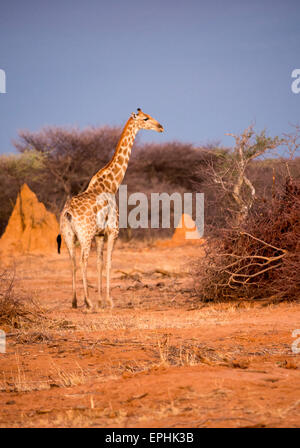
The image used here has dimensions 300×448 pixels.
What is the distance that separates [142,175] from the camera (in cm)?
3066

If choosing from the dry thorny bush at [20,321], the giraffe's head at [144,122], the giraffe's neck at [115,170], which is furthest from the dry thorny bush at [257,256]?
the dry thorny bush at [20,321]

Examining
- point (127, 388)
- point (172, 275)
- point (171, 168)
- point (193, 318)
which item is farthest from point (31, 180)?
point (127, 388)

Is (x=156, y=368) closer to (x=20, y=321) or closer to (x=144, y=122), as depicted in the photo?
(x=20, y=321)

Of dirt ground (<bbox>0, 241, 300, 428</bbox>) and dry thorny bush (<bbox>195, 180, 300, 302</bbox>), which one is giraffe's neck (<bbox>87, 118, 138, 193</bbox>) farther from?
dirt ground (<bbox>0, 241, 300, 428</bbox>)

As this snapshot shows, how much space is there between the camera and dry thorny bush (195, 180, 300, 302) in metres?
8.40

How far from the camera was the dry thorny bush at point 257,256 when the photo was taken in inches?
331

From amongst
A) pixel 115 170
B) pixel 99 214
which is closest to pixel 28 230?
pixel 115 170

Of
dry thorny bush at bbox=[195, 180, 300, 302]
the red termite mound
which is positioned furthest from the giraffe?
A: the red termite mound

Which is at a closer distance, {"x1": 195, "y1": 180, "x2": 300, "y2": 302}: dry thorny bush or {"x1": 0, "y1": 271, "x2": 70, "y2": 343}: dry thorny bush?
{"x1": 0, "y1": 271, "x2": 70, "y2": 343}: dry thorny bush

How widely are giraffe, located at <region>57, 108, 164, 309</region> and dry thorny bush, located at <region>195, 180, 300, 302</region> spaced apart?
167 cm

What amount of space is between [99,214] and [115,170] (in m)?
1.18

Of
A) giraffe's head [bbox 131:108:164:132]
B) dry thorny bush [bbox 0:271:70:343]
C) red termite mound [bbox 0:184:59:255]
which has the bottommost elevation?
dry thorny bush [bbox 0:271:70:343]

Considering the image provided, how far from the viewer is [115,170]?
408 inches

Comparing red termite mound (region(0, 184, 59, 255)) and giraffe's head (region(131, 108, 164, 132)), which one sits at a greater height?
giraffe's head (region(131, 108, 164, 132))
